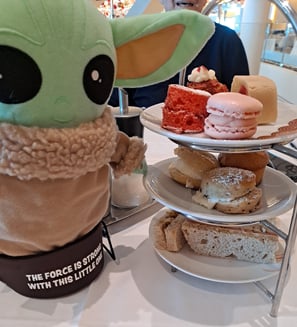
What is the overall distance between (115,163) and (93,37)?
0.18 meters

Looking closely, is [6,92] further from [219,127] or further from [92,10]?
[219,127]

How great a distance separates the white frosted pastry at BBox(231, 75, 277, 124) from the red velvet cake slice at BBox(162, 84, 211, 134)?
86mm

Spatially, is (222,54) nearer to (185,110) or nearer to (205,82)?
(205,82)

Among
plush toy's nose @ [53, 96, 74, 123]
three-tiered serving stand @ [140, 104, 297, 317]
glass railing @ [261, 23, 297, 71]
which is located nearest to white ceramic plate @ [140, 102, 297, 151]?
three-tiered serving stand @ [140, 104, 297, 317]

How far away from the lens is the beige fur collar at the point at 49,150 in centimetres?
29

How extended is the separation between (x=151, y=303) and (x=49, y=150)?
23cm

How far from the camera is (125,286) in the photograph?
41 cm

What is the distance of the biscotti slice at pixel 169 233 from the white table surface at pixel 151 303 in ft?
0.10

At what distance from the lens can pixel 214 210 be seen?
40cm

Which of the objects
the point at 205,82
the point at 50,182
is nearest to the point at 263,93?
the point at 205,82

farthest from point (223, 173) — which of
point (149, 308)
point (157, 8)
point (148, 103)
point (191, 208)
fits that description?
point (157, 8)

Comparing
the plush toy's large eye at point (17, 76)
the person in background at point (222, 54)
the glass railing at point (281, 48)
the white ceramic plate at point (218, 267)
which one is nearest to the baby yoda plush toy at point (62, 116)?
the plush toy's large eye at point (17, 76)

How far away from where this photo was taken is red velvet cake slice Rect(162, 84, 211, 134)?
0.39m

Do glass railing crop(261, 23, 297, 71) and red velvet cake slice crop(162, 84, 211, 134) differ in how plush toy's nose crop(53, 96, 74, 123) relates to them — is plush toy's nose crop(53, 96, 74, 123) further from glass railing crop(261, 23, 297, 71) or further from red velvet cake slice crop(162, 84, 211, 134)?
glass railing crop(261, 23, 297, 71)
